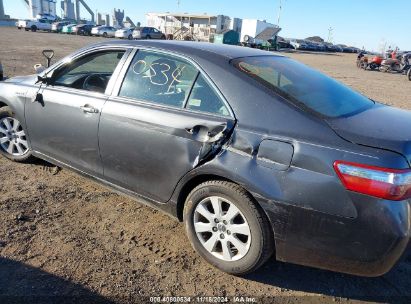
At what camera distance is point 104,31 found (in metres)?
47.1

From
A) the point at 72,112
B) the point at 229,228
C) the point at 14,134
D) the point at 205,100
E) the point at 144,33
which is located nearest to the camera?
the point at 229,228

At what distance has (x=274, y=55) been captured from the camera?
354cm

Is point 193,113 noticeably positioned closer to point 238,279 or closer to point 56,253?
point 238,279

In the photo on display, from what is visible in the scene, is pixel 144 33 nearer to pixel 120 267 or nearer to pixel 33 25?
pixel 33 25

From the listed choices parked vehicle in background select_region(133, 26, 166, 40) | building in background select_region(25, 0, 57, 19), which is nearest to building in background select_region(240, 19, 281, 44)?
parked vehicle in background select_region(133, 26, 166, 40)

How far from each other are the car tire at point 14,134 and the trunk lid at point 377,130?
3410 mm

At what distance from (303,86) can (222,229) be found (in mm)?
1304

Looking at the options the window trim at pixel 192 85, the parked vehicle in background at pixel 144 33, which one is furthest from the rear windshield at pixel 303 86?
the parked vehicle in background at pixel 144 33

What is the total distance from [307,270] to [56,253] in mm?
2002

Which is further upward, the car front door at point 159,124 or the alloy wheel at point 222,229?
the car front door at point 159,124

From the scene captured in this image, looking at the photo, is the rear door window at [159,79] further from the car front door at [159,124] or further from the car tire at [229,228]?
the car tire at [229,228]

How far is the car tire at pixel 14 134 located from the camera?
4285mm

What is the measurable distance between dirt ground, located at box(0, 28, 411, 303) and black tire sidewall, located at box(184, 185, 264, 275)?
0.33ft

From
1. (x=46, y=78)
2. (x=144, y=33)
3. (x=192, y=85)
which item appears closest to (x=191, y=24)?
(x=144, y=33)
